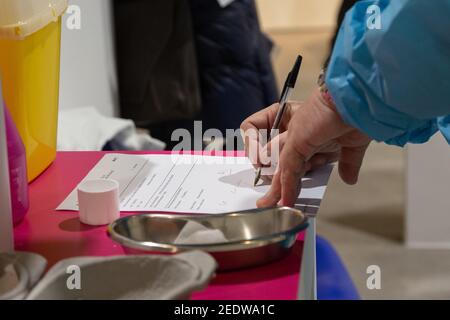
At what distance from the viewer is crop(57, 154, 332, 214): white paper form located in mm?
897

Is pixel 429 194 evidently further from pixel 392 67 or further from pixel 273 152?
pixel 392 67

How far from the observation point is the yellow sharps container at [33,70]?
913mm

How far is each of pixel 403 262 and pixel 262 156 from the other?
146cm

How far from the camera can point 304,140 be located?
2.76 feet

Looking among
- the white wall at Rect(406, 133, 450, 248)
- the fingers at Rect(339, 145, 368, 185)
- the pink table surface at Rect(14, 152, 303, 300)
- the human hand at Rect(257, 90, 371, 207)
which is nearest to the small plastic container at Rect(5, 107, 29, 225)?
the pink table surface at Rect(14, 152, 303, 300)

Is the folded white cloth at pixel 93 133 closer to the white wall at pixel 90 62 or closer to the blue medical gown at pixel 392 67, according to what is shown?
the white wall at pixel 90 62

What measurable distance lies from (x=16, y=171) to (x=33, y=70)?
17cm

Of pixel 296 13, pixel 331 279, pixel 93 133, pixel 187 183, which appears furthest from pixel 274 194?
pixel 296 13

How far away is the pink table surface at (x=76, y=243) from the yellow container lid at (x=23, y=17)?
0.19 m

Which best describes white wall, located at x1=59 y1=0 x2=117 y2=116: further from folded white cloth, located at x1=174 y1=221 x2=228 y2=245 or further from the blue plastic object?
folded white cloth, located at x1=174 y1=221 x2=228 y2=245

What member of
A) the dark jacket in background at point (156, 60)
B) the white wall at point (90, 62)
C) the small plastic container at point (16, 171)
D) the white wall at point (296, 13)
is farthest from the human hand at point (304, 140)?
the white wall at point (296, 13)

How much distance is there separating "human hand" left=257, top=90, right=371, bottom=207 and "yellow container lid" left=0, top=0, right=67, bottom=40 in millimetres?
321
